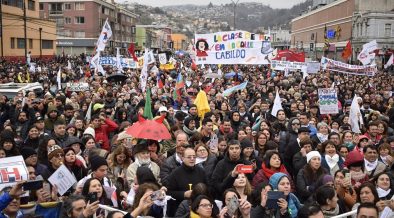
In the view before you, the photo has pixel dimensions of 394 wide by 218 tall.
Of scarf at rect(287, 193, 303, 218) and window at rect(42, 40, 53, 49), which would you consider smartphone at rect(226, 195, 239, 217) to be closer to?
scarf at rect(287, 193, 303, 218)

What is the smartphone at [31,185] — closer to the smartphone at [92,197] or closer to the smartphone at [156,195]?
the smartphone at [92,197]

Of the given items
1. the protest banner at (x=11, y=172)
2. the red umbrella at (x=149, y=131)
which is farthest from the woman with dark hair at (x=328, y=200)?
the protest banner at (x=11, y=172)

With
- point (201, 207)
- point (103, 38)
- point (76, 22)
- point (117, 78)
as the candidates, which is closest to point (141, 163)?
point (201, 207)

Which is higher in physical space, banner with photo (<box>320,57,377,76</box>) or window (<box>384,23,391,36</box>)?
window (<box>384,23,391,36</box>)

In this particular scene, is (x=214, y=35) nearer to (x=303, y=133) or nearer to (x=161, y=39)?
(x=303, y=133)

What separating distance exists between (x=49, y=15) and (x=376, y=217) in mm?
83252

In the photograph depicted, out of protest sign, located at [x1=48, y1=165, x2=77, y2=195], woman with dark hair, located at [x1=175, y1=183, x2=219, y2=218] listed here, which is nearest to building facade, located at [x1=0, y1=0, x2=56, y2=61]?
protest sign, located at [x1=48, y1=165, x2=77, y2=195]

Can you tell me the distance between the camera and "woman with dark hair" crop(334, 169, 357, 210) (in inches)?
241

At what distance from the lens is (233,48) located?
19500mm

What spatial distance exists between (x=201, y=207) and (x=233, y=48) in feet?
48.7

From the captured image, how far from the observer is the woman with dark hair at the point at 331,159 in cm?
752

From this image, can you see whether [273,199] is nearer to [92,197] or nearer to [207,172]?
[92,197]

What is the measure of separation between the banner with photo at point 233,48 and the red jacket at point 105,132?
9371 mm

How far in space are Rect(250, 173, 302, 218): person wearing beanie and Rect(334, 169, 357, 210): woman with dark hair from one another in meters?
0.83
